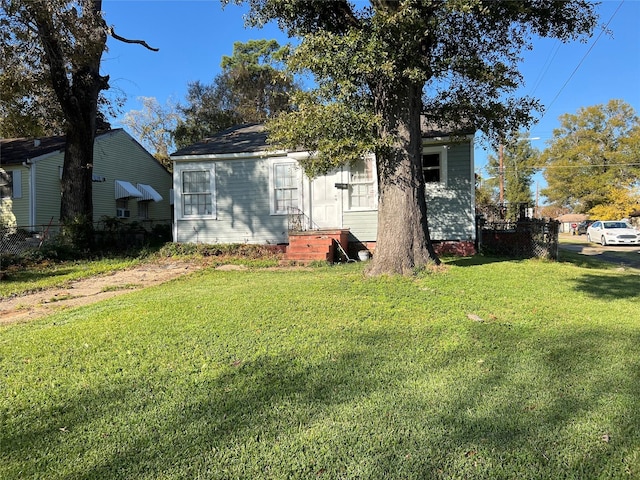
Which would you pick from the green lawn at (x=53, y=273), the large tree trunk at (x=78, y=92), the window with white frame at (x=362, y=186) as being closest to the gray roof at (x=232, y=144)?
the window with white frame at (x=362, y=186)

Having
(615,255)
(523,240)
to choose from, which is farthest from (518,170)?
(523,240)

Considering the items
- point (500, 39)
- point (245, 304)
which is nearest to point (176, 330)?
point (245, 304)

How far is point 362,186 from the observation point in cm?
1215

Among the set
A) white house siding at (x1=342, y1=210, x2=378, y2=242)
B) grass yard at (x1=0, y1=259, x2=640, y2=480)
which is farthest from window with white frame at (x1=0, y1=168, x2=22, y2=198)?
grass yard at (x1=0, y1=259, x2=640, y2=480)

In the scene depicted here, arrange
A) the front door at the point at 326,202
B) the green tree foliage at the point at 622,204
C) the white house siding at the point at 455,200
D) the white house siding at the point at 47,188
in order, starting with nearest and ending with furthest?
1. the white house siding at the point at 455,200
2. the front door at the point at 326,202
3. the white house siding at the point at 47,188
4. the green tree foliage at the point at 622,204

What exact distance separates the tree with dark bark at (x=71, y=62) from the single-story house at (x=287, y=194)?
3115mm

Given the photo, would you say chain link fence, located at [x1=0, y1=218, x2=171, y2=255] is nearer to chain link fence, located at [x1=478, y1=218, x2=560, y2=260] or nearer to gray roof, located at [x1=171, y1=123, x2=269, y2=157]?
gray roof, located at [x1=171, y1=123, x2=269, y2=157]

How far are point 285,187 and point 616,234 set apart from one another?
760 inches

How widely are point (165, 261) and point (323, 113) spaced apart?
711cm

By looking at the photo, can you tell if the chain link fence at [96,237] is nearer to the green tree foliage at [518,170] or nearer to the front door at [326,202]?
the front door at [326,202]

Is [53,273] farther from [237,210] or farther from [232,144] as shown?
[232,144]

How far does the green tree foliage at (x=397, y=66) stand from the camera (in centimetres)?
678

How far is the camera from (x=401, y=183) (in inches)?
303

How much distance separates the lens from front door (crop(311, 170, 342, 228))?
12.3 meters
